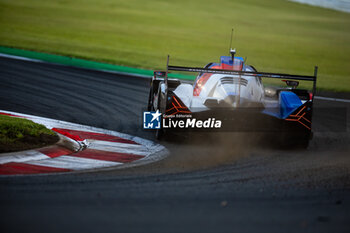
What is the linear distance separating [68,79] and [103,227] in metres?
11.0

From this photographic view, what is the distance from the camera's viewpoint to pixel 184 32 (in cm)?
3241

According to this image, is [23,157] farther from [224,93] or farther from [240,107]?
[224,93]

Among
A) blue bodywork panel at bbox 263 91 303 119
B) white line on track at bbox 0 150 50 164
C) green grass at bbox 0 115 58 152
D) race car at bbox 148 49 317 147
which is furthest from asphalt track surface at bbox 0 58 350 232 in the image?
green grass at bbox 0 115 58 152

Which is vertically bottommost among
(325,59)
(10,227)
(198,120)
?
(10,227)

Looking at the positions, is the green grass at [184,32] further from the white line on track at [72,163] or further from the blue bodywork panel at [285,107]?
the white line on track at [72,163]

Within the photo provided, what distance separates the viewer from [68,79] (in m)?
14.8

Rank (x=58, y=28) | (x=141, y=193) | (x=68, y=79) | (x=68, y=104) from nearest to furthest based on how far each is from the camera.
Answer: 1. (x=141, y=193)
2. (x=68, y=104)
3. (x=68, y=79)
4. (x=58, y=28)

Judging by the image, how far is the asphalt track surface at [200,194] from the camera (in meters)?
4.52

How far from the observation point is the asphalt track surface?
14.8 ft

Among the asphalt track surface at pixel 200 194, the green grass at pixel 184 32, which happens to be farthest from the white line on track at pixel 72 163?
the green grass at pixel 184 32

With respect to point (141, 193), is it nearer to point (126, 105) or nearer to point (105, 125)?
point (105, 125)

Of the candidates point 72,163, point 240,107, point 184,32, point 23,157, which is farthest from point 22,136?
point 184,32

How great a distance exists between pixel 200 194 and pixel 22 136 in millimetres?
3167

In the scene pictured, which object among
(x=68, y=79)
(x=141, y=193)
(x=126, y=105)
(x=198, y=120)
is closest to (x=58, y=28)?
(x=68, y=79)
